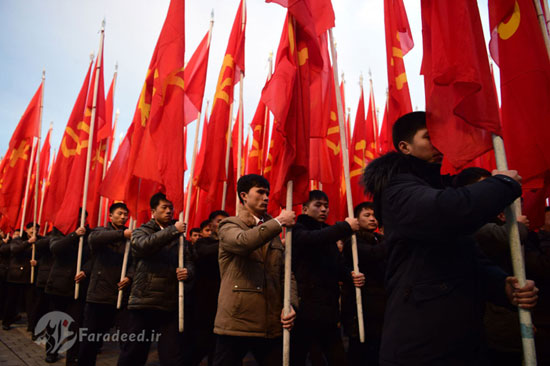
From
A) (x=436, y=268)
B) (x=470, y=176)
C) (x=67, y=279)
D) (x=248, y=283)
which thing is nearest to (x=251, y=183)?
(x=248, y=283)

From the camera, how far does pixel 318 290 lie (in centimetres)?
400

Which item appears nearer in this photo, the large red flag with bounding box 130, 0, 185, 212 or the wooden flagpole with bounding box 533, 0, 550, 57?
the wooden flagpole with bounding box 533, 0, 550, 57

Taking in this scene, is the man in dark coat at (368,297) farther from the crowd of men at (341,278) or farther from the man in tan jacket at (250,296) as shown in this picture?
the man in tan jacket at (250,296)

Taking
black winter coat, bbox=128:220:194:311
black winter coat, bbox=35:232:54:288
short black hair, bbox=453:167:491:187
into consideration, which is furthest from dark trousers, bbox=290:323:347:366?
black winter coat, bbox=35:232:54:288

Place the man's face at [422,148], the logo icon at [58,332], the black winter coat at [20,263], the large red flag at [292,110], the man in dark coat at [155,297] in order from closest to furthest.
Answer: the man's face at [422,148] < the man in dark coat at [155,297] < the large red flag at [292,110] < the logo icon at [58,332] < the black winter coat at [20,263]

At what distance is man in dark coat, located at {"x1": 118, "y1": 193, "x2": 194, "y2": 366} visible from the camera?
3875mm

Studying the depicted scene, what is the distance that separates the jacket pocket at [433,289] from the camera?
5.82 feet

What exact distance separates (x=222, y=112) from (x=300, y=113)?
10.3ft

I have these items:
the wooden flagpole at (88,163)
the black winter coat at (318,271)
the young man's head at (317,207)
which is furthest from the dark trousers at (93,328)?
the young man's head at (317,207)

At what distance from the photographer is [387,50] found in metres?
5.90

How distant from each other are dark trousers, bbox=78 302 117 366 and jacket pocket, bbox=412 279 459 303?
13.7ft

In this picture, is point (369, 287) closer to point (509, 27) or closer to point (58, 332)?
point (509, 27)

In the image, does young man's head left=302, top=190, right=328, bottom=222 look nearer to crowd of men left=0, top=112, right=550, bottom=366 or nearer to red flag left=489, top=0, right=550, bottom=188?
crowd of men left=0, top=112, right=550, bottom=366

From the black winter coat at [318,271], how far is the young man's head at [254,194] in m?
0.58
